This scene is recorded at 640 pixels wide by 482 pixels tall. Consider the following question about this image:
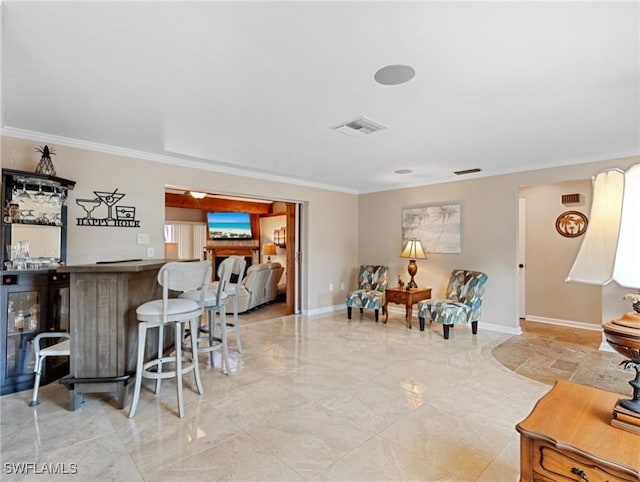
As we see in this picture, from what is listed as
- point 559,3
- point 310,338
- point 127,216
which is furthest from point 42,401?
point 559,3

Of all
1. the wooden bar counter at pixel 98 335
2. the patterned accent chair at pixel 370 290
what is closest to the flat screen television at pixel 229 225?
the patterned accent chair at pixel 370 290

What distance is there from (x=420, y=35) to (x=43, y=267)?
3.56 metres

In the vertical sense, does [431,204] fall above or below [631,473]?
above

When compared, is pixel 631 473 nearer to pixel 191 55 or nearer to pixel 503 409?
A: pixel 503 409

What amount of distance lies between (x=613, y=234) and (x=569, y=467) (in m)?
0.84

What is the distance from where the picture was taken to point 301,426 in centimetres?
223

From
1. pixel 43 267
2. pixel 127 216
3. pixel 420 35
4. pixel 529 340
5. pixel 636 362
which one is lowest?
pixel 529 340

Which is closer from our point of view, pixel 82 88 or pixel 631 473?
pixel 631 473

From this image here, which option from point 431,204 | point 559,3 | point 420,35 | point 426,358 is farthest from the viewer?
point 431,204

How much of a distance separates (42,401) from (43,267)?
1.15m

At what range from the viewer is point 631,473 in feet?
3.23

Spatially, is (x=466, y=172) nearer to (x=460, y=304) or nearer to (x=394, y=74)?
(x=460, y=304)

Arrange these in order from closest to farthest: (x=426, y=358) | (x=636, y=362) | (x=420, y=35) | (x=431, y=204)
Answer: (x=636, y=362), (x=420, y=35), (x=426, y=358), (x=431, y=204)

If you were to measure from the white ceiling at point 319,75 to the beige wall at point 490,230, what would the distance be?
785 mm
